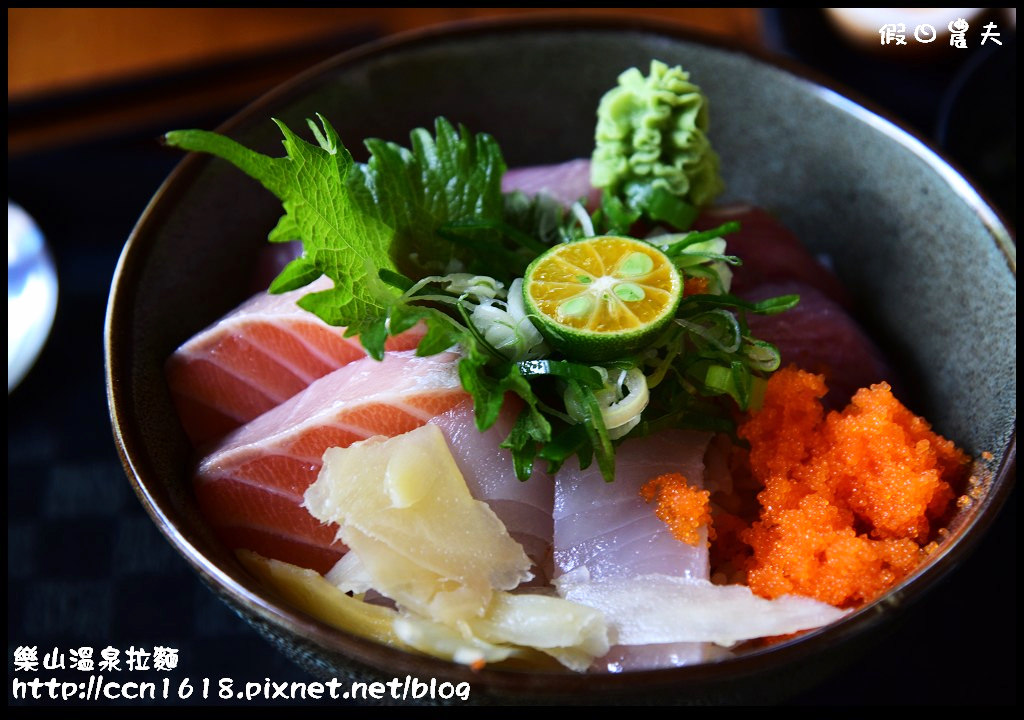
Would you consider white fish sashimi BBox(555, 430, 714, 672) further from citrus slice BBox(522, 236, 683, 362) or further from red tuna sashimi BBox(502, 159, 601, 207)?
red tuna sashimi BBox(502, 159, 601, 207)

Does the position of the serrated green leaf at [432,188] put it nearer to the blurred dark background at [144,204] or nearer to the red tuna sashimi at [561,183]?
the red tuna sashimi at [561,183]

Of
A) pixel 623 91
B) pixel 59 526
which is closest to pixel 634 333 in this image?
pixel 623 91

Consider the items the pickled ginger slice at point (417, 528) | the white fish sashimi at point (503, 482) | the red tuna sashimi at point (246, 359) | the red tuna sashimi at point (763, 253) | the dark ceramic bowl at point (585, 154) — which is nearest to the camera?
the dark ceramic bowl at point (585, 154)

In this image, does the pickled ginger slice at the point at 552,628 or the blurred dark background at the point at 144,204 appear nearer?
the pickled ginger slice at the point at 552,628

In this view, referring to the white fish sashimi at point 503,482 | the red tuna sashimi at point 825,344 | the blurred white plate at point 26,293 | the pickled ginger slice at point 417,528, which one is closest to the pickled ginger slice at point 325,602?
the pickled ginger slice at point 417,528

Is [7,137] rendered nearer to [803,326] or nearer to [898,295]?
[803,326]

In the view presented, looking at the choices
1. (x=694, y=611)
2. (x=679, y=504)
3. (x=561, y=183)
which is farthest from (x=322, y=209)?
(x=694, y=611)

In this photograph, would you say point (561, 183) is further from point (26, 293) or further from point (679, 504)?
point (26, 293)
